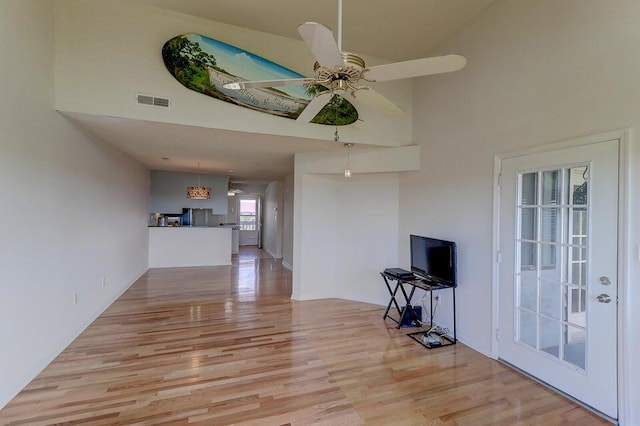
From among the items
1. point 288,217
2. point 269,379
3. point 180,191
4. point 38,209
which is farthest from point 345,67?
point 180,191

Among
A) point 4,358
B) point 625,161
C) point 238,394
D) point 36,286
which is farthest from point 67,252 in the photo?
point 625,161

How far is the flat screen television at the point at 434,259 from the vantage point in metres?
3.33

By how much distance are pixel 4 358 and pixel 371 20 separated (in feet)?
15.1

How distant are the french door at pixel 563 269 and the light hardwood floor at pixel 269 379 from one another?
24cm

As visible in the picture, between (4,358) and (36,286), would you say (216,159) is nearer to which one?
(36,286)

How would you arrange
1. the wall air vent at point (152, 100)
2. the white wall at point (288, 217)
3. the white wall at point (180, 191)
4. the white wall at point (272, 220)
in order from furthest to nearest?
1. the white wall at point (272, 220)
2. the white wall at point (180, 191)
3. the white wall at point (288, 217)
4. the wall air vent at point (152, 100)

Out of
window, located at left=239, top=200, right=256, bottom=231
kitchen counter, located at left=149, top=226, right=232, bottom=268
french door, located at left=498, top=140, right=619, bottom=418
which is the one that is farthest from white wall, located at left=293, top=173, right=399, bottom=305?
window, located at left=239, top=200, right=256, bottom=231

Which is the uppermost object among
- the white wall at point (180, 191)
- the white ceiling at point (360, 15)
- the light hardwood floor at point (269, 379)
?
the white ceiling at point (360, 15)

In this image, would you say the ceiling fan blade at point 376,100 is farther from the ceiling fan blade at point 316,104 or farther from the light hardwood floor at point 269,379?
the light hardwood floor at point 269,379

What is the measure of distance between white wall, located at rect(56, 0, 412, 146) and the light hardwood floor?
2458 millimetres

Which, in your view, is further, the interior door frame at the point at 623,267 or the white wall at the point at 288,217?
the white wall at the point at 288,217

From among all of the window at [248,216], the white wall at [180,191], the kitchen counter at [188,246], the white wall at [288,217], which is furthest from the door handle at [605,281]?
the window at [248,216]

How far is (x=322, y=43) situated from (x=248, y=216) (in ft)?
38.9

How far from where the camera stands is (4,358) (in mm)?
2191
